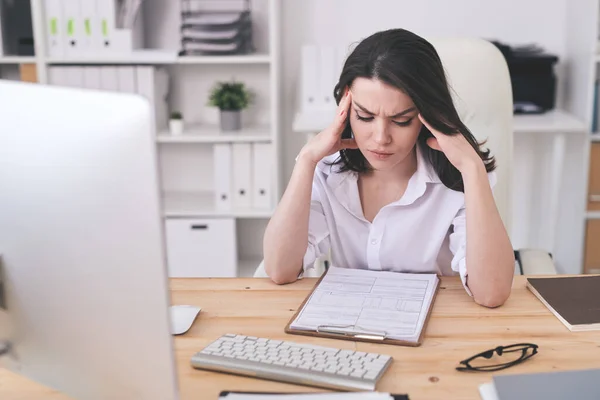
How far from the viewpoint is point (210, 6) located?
3037 millimetres

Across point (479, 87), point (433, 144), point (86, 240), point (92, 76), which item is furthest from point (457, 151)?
point (92, 76)

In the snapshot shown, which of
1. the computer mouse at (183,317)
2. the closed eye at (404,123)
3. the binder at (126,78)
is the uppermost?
the binder at (126,78)

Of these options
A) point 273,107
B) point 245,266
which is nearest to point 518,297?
point 273,107

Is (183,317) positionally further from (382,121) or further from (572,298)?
(572,298)

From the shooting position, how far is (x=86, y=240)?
70 cm

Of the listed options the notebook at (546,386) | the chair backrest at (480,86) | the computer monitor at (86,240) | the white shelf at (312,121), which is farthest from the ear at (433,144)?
the white shelf at (312,121)

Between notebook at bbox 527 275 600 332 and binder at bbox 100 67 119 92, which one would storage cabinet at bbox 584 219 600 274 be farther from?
binder at bbox 100 67 119 92

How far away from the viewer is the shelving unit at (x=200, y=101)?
2.85 meters

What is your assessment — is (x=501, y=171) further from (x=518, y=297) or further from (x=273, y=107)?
(x=273, y=107)

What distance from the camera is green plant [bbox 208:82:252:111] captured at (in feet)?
9.64

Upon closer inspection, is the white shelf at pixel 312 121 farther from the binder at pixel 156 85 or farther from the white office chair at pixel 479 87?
the white office chair at pixel 479 87

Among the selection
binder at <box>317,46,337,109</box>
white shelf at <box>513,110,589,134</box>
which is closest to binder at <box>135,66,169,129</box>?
binder at <box>317,46,337,109</box>

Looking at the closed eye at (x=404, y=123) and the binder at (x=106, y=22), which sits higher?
the binder at (x=106, y=22)

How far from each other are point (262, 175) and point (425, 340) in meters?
1.89
